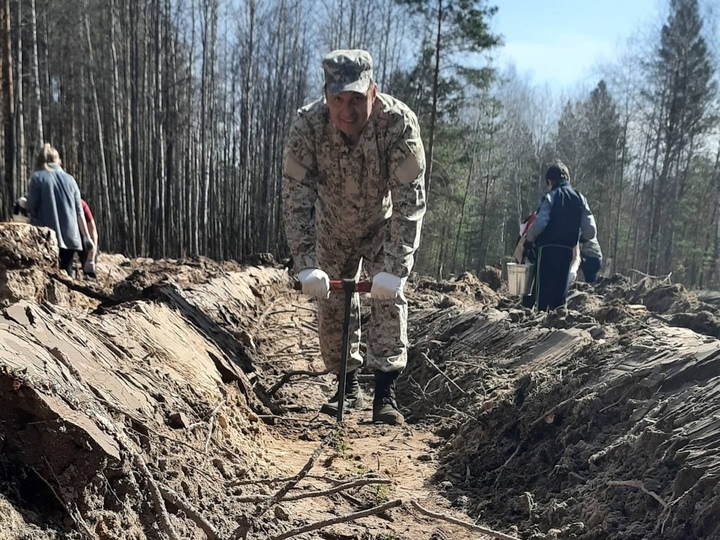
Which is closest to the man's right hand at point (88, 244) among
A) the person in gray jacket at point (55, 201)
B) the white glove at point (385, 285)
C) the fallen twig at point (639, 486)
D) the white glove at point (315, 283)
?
the person in gray jacket at point (55, 201)

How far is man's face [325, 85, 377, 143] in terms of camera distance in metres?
3.27

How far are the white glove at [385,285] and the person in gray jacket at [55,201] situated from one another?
12.8ft

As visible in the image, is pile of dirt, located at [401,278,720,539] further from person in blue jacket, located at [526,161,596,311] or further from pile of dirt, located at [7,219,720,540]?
person in blue jacket, located at [526,161,596,311]

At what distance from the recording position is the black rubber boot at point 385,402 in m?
3.75

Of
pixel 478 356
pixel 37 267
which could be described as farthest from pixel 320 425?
pixel 37 267

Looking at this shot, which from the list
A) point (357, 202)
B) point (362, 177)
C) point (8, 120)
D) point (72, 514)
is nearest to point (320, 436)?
point (357, 202)

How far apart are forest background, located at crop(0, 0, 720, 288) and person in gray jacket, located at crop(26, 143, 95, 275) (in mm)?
4223

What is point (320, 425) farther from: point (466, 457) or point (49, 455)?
point (49, 455)

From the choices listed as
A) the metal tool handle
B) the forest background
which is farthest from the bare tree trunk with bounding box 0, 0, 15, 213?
the metal tool handle

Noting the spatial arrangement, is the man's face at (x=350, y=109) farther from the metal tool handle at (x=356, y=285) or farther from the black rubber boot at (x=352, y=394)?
the black rubber boot at (x=352, y=394)

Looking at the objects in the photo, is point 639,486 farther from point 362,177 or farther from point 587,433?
point 362,177

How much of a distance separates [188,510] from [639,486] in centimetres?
137

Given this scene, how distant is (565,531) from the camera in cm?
207

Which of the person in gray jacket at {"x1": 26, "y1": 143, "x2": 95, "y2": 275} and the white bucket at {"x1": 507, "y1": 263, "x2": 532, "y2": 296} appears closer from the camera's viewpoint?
the person in gray jacket at {"x1": 26, "y1": 143, "x2": 95, "y2": 275}
